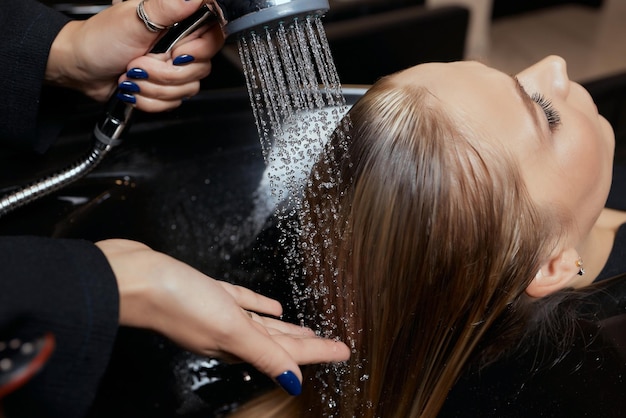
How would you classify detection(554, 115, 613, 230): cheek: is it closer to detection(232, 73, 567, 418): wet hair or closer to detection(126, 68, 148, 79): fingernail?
detection(232, 73, 567, 418): wet hair

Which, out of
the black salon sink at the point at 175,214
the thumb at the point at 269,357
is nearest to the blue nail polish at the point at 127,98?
the black salon sink at the point at 175,214

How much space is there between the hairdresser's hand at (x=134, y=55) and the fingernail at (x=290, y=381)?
0.50m

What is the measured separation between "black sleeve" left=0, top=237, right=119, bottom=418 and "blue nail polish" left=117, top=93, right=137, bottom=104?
403 mm

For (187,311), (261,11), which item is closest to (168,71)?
(261,11)

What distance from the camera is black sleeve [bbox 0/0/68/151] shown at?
0.96 metres

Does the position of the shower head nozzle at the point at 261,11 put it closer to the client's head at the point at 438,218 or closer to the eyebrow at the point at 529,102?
the client's head at the point at 438,218

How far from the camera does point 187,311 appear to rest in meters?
0.64

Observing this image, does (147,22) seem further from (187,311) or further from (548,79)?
(548,79)

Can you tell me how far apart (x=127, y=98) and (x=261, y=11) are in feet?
1.12

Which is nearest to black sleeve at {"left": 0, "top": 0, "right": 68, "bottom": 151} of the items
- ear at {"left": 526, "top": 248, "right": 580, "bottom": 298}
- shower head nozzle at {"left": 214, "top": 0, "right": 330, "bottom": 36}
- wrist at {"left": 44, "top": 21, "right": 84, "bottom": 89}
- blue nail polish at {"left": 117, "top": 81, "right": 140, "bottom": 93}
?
wrist at {"left": 44, "top": 21, "right": 84, "bottom": 89}

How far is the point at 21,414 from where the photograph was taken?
1.83 feet

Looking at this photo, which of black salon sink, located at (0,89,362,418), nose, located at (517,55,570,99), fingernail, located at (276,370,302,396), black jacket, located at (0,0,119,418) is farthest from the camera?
black salon sink, located at (0,89,362,418)

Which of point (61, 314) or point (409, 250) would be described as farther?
point (409, 250)

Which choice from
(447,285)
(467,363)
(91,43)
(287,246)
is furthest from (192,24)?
(467,363)
